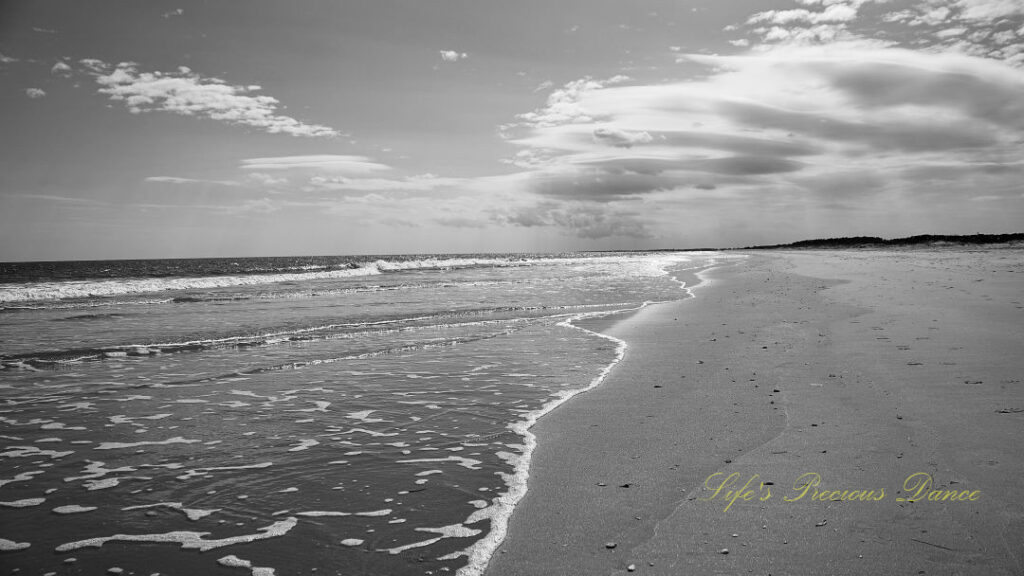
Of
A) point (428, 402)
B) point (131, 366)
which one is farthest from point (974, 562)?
point (131, 366)

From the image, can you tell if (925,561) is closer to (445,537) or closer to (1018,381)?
(445,537)

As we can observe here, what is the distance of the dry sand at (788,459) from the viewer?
299 cm

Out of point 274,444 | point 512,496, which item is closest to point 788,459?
point 512,496

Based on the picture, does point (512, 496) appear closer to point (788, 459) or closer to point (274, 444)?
point (788, 459)

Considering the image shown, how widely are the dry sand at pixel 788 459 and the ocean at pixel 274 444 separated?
52cm

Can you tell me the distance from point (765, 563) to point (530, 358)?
20.7ft

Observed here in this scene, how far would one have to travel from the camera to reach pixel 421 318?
14992 mm

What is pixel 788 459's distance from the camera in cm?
424

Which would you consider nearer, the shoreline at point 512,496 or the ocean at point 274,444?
the shoreline at point 512,496

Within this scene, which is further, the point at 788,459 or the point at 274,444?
the point at 274,444

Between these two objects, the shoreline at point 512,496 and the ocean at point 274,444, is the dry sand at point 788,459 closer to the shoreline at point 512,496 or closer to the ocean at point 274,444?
the shoreline at point 512,496

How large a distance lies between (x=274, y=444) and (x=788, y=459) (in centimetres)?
446

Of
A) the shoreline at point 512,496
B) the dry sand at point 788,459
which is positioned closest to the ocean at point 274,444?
the shoreline at point 512,496

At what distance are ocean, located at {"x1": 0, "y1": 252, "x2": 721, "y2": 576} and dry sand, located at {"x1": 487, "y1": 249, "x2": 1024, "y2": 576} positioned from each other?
20.3 inches
